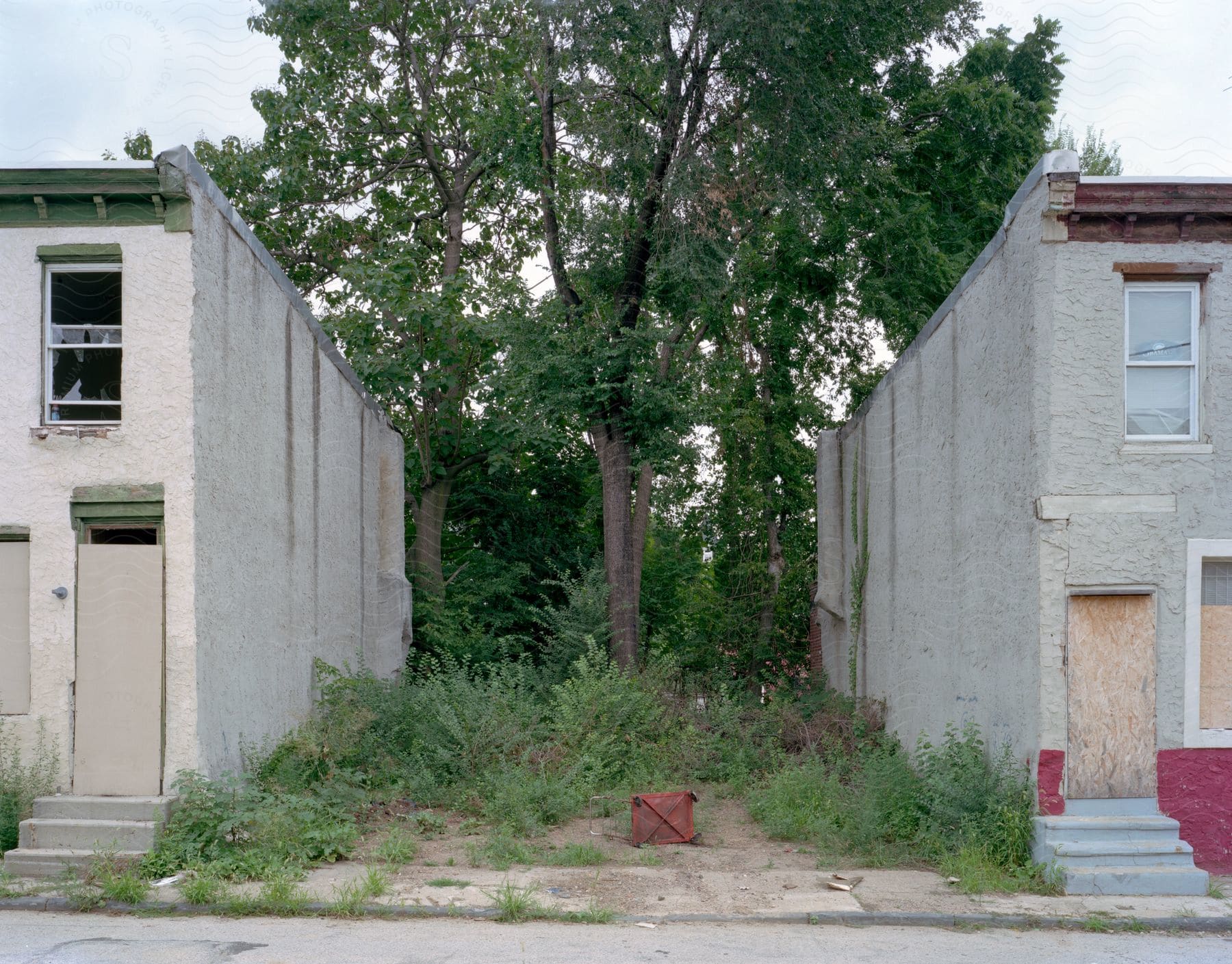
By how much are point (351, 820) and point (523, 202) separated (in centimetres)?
1602

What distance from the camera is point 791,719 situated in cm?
1559

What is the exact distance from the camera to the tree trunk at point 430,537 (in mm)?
20375

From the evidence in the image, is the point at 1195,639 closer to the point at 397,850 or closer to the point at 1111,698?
the point at 1111,698

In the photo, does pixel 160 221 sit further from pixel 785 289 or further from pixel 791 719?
pixel 785 289

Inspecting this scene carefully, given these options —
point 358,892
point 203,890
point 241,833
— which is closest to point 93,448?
point 241,833

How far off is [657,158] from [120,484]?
10.2 metres

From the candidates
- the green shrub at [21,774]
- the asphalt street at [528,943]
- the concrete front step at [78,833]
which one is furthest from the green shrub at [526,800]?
the green shrub at [21,774]

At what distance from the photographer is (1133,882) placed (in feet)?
29.5

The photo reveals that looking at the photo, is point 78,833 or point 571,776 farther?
point 571,776

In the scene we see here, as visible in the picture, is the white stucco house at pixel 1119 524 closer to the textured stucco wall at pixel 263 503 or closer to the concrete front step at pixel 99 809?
the textured stucco wall at pixel 263 503

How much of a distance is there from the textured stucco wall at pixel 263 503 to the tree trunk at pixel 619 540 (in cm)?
424

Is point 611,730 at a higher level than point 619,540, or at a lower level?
lower

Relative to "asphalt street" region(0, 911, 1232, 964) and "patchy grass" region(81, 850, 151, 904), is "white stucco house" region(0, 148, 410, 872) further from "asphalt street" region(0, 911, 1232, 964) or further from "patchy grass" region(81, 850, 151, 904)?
"asphalt street" region(0, 911, 1232, 964)

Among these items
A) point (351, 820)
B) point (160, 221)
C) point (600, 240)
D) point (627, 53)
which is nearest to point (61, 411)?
point (160, 221)
